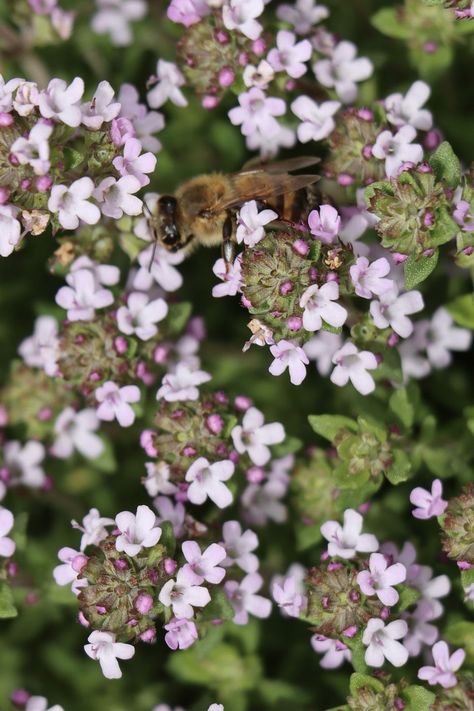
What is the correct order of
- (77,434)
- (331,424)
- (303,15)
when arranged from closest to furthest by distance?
(331,424), (303,15), (77,434)

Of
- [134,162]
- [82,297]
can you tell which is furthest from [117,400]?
[134,162]

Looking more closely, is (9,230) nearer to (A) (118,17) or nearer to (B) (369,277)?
(B) (369,277)

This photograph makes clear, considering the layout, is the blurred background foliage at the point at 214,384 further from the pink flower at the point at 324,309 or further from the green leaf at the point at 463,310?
the pink flower at the point at 324,309

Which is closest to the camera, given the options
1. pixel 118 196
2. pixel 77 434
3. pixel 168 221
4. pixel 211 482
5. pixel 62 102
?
pixel 62 102

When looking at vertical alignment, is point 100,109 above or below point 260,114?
above

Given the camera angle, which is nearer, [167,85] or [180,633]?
[180,633]

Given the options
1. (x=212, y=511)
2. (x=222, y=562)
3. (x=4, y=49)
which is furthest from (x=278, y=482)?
(x=4, y=49)

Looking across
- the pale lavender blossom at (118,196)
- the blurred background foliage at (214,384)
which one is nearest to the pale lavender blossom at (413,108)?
the blurred background foliage at (214,384)
